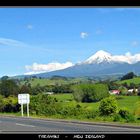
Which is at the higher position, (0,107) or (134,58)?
(134,58)

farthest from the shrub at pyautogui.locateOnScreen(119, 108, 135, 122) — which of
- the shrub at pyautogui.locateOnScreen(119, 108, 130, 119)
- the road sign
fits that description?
the road sign

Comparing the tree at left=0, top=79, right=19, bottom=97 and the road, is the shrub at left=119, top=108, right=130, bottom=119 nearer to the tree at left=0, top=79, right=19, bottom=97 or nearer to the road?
the road

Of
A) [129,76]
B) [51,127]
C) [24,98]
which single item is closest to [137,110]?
[129,76]

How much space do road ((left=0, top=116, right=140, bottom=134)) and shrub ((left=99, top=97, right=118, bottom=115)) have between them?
156 millimetres

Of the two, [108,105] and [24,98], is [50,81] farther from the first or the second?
[108,105]

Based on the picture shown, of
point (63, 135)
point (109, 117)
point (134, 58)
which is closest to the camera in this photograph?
point (63, 135)

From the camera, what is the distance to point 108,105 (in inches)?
112

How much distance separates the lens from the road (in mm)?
2656

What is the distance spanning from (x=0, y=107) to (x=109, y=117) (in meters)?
0.68

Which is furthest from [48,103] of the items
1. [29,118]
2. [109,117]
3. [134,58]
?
[134,58]

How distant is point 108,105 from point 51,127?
0.37 m

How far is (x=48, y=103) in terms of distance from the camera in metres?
3.04

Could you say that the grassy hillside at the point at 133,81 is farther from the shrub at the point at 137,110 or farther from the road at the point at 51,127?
the road at the point at 51,127

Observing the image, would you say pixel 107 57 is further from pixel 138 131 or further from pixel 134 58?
pixel 138 131
